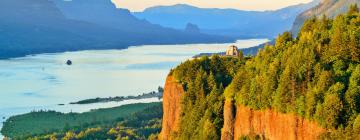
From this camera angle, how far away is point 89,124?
90.2m

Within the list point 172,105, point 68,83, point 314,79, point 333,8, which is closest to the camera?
point 314,79

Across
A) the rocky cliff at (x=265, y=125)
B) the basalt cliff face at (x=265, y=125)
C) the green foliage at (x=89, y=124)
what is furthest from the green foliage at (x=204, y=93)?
the green foliage at (x=89, y=124)

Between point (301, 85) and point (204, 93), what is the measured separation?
37.7ft

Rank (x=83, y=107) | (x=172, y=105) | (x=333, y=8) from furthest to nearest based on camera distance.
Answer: (x=333, y=8) < (x=83, y=107) < (x=172, y=105)

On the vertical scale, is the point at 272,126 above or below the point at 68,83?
above

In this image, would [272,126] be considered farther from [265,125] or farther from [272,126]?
[265,125]

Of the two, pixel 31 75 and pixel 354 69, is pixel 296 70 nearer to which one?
pixel 354 69

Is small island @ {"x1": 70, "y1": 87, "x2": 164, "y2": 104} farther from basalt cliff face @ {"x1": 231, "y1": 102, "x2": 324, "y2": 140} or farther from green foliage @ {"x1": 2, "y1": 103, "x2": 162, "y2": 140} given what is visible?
basalt cliff face @ {"x1": 231, "y1": 102, "x2": 324, "y2": 140}

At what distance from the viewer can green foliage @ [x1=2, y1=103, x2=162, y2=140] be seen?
7700 centimetres

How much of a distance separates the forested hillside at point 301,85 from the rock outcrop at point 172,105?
2.32ft

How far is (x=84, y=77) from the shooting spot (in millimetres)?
157375

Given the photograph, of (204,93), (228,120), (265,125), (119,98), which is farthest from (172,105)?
(119,98)

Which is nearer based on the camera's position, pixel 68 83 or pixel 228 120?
pixel 228 120

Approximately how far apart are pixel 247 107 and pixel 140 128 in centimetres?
4789
